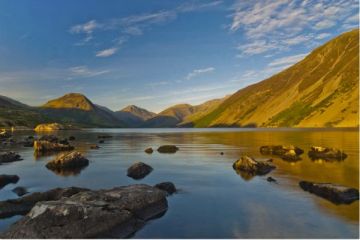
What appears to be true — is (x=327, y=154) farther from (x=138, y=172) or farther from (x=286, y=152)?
(x=138, y=172)

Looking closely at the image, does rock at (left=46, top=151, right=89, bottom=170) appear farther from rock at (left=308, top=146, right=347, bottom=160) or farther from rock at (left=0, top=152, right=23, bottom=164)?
rock at (left=308, top=146, right=347, bottom=160)

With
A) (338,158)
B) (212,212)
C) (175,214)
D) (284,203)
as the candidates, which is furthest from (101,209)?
(338,158)

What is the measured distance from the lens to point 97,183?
128 ft

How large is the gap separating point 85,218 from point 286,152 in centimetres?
5325

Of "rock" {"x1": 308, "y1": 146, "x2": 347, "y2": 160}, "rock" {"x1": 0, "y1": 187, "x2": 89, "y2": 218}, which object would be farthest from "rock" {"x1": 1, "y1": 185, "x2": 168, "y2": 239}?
"rock" {"x1": 308, "y1": 146, "x2": 347, "y2": 160}

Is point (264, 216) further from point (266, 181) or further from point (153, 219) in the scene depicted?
point (266, 181)

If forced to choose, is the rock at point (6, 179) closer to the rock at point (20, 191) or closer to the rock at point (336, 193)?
the rock at point (20, 191)

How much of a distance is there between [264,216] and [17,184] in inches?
1194

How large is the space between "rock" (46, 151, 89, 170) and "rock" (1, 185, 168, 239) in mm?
29767

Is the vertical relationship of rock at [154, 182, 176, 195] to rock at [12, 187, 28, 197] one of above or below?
above

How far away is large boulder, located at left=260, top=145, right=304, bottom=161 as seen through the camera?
202 ft

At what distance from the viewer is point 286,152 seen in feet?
214

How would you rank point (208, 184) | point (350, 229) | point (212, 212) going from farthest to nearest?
point (208, 184), point (212, 212), point (350, 229)

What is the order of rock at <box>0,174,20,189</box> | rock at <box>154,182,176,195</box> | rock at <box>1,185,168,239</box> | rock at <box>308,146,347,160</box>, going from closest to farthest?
rock at <box>1,185,168,239</box>, rock at <box>154,182,176,195</box>, rock at <box>0,174,20,189</box>, rock at <box>308,146,347,160</box>
